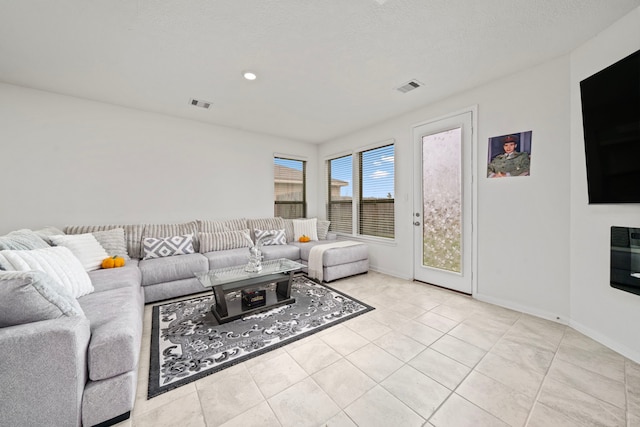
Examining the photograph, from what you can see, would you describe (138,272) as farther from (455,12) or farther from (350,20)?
(455,12)

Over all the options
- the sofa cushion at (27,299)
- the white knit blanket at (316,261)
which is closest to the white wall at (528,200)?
the white knit blanket at (316,261)

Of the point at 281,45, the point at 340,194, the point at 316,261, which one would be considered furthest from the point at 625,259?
the point at 340,194

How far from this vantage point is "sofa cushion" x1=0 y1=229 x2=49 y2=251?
1.70m

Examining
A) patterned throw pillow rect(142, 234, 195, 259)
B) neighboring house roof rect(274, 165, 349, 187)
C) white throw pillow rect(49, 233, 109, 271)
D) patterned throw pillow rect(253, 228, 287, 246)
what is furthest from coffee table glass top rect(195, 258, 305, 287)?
neighboring house roof rect(274, 165, 349, 187)

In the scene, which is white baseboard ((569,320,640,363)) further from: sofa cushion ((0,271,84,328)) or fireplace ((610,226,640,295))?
sofa cushion ((0,271,84,328))

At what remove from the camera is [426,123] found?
341 centimetres

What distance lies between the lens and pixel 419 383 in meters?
1.54

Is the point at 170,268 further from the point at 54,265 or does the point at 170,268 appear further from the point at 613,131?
the point at 613,131

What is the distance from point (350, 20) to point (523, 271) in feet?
9.78

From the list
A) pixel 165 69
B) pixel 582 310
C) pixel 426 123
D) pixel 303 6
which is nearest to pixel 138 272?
pixel 165 69

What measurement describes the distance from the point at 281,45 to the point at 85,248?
112 inches

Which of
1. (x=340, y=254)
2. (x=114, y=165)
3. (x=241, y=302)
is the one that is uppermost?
(x=114, y=165)

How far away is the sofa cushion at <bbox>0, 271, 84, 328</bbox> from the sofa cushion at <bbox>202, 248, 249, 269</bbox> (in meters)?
1.98

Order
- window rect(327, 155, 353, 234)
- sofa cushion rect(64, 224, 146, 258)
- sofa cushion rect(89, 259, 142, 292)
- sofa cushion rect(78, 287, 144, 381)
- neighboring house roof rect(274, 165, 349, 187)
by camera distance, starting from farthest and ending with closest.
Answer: neighboring house roof rect(274, 165, 349, 187)
window rect(327, 155, 353, 234)
sofa cushion rect(64, 224, 146, 258)
sofa cushion rect(89, 259, 142, 292)
sofa cushion rect(78, 287, 144, 381)
